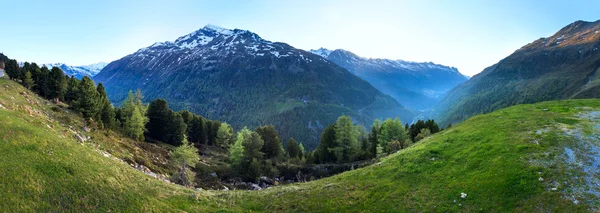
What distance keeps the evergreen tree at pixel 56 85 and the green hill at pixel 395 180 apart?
44.1 meters

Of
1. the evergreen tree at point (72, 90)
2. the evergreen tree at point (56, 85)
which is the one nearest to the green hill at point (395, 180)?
the evergreen tree at point (72, 90)

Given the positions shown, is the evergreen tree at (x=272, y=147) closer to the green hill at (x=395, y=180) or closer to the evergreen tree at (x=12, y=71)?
the green hill at (x=395, y=180)

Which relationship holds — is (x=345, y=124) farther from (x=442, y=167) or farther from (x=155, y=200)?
(x=155, y=200)

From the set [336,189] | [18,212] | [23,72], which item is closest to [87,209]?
[18,212]

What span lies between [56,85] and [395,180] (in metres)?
82.9

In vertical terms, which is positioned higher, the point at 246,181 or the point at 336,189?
the point at 336,189

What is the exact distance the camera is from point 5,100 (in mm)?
42812

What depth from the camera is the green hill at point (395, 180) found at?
23828 millimetres

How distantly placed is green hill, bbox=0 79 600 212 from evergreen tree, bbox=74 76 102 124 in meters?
22.8

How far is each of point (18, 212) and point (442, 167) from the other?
39.0m

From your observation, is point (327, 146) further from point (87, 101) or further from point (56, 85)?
point (56, 85)

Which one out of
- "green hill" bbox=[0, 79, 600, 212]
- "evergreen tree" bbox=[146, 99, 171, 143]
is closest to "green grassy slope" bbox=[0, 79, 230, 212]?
"green hill" bbox=[0, 79, 600, 212]

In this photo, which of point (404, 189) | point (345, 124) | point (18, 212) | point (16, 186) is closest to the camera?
point (18, 212)

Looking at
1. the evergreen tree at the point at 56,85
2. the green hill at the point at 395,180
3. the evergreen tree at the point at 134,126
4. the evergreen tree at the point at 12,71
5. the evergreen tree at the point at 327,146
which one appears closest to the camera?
the green hill at the point at 395,180
